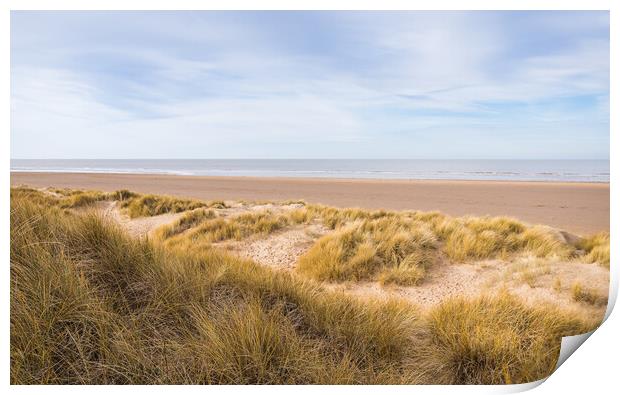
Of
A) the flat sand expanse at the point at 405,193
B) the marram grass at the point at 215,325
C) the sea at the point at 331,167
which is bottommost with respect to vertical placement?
the marram grass at the point at 215,325

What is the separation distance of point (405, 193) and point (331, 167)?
7.91ft

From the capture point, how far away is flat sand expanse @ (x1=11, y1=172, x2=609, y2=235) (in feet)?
8.95

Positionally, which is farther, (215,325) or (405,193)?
(405,193)

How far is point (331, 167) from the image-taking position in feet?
14.4

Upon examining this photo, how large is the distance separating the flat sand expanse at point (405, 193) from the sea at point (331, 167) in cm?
11

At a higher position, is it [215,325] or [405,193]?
[405,193]

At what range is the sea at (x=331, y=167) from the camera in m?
2.48

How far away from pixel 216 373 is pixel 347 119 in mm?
2160

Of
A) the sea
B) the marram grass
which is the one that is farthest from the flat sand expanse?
the marram grass

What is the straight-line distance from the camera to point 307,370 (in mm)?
1643
